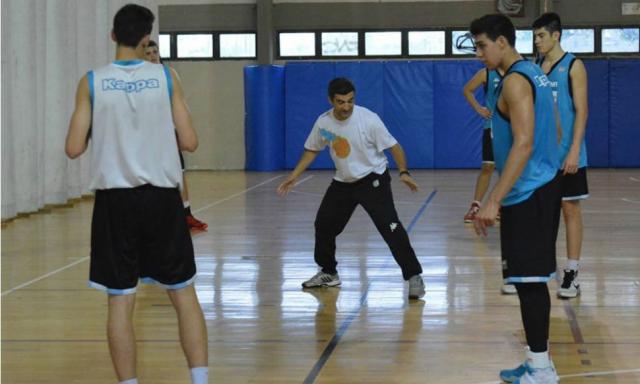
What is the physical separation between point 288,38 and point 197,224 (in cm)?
1278

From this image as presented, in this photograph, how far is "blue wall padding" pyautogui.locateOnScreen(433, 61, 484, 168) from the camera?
22.7 metres

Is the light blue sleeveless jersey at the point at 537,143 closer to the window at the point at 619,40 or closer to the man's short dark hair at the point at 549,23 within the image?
the man's short dark hair at the point at 549,23

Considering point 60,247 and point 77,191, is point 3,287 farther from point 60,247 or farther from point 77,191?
point 77,191

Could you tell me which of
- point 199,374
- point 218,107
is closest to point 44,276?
point 199,374

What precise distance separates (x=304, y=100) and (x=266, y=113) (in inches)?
32.6

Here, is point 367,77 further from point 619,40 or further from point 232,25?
point 619,40

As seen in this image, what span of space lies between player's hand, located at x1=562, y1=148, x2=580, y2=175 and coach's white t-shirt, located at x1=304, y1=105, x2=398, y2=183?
4.08 ft

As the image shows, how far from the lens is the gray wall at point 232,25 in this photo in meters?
24.1

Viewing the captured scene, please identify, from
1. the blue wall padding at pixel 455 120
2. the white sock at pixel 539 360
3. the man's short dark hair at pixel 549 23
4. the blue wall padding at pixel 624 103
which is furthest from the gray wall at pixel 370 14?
the white sock at pixel 539 360

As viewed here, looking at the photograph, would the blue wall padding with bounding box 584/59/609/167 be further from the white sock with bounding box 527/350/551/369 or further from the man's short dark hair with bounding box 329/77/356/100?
the white sock with bounding box 527/350/551/369

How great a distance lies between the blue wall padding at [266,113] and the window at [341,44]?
163 cm

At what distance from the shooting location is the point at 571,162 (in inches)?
281

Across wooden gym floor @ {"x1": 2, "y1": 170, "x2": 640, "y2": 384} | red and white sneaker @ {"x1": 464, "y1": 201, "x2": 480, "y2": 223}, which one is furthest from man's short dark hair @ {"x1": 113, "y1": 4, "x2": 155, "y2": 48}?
red and white sneaker @ {"x1": 464, "y1": 201, "x2": 480, "y2": 223}

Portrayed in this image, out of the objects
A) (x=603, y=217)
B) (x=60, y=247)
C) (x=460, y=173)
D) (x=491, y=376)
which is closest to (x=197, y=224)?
(x=60, y=247)
